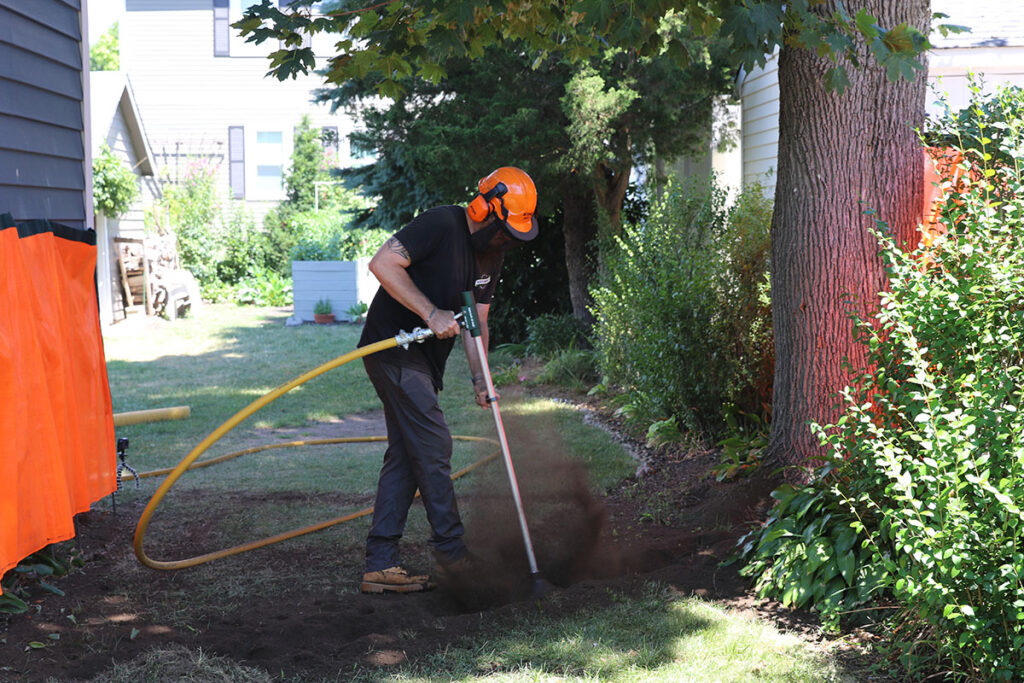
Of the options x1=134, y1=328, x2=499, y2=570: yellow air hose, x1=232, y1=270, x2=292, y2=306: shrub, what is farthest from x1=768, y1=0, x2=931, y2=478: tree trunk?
x1=232, y1=270, x2=292, y2=306: shrub

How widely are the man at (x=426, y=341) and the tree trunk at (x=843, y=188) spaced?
136 centimetres

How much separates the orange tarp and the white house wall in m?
19.8

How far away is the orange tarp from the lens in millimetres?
3914

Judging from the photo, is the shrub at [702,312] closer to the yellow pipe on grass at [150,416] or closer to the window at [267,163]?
the yellow pipe on grass at [150,416]

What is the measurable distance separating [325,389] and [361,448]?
3.24m

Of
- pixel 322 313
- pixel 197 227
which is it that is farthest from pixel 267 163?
pixel 322 313

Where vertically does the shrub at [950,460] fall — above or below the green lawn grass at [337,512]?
above

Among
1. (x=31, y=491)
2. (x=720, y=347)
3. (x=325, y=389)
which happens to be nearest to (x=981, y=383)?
(x=720, y=347)

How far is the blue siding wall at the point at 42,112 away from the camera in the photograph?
4953mm

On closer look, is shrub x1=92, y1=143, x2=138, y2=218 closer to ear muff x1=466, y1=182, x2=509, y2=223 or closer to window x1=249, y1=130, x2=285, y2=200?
window x1=249, y1=130, x2=285, y2=200

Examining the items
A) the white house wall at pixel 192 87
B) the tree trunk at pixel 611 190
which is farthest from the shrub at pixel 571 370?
the white house wall at pixel 192 87

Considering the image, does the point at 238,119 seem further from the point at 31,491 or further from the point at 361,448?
the point at 31,491

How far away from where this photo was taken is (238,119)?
80.3 ft

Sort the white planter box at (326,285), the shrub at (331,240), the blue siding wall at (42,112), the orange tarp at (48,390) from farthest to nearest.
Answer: the shrub at (331,240) < the white planter box at (326,285) < the blue siding wall at (42,112) < the orange tarp at (48,390)
